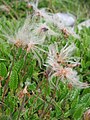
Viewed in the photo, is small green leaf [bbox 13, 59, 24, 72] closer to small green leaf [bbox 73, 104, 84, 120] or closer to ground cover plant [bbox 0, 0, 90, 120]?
ground cover plant [bbox 0, 0, 90, 120]

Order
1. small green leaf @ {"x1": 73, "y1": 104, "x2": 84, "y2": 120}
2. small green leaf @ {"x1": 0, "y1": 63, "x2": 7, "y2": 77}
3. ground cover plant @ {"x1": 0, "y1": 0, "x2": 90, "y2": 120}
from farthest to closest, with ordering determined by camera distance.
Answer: small green leaf @ {"x1": 0, "y1": 63, "x2": 7, "y2": 77}
small green leaf @ {"x1": 73, "y1": 104, "x2": 84, "y2": 120}
ground cover plant @ {"x1": 0, "y1": 0, "x2": 90, "y2": 120}

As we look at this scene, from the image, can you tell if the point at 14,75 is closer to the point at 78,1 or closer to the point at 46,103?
the point at 46,103

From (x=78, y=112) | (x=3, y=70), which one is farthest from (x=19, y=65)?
(x=78, y=112)

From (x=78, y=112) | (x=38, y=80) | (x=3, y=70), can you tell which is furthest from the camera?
(x=38, y=80)

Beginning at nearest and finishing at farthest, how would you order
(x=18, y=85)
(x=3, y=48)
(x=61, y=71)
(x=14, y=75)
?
(x=61, y=71), (x=14, y=75), (x=18, y=85), (x=3, y=48)

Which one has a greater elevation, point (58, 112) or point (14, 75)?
point (14, 75)

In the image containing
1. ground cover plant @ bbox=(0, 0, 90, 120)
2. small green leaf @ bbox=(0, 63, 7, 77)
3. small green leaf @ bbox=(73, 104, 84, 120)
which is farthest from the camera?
small green leaf @ bbox=(0, 63, 7, 77)

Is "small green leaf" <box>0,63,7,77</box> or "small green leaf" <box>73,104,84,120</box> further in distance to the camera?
"small green leaf" <box>0,63,7,77</box>

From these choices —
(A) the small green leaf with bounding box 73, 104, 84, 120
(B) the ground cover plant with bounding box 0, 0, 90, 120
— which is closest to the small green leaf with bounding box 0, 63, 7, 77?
(B) the ground cover plant with bounding box 0, 0, 90, 120

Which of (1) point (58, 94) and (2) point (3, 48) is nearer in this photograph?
(1) point (58, 94)

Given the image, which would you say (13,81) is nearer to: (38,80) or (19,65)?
(19,65)

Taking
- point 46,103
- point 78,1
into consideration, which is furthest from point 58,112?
point 78,1
